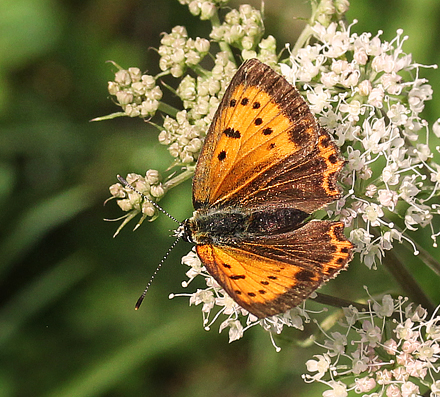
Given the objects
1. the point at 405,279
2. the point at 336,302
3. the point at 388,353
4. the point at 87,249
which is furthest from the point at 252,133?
the point at 87,249


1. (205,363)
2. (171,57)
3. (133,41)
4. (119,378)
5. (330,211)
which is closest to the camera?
(330,211)

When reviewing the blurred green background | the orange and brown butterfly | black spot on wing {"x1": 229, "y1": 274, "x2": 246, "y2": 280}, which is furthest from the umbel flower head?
the blurred green background

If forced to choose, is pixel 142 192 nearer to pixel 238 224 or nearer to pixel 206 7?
pixel 238 224

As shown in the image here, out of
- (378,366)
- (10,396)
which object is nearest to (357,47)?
(378,366)

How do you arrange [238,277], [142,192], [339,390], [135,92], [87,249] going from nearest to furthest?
[238,277] → [339,390] → [142,192] → [135,92] → [87,249]

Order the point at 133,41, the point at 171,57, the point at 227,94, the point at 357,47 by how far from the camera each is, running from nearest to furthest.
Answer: the point at 227,94 < the point at 357,47 < the point at 171,57 < the point at 133,41

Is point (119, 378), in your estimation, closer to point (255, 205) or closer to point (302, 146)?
Answer: point (255, 205)
